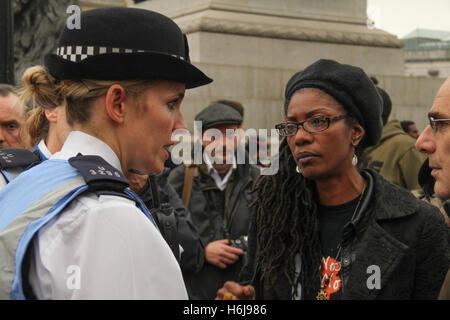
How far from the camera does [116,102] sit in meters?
1.92

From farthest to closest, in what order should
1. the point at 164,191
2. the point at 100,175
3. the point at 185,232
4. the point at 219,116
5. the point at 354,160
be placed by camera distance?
the point at 219,116
the point at 185,232
the point at 164,191
the point at 354,160
the point at 100,175

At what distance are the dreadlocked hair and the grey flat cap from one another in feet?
8.21

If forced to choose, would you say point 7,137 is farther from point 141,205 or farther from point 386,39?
point 386,39

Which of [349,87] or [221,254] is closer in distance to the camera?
[349,87]

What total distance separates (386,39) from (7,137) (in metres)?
9.49

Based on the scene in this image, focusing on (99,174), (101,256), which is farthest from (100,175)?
(101,256)

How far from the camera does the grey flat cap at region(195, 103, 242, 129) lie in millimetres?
5996

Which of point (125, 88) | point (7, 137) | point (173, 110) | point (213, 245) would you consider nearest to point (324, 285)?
point (173, 110)

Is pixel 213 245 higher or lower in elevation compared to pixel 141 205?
lower

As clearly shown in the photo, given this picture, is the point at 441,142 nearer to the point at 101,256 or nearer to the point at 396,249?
the point at 396,249

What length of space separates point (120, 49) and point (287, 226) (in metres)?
1.61
